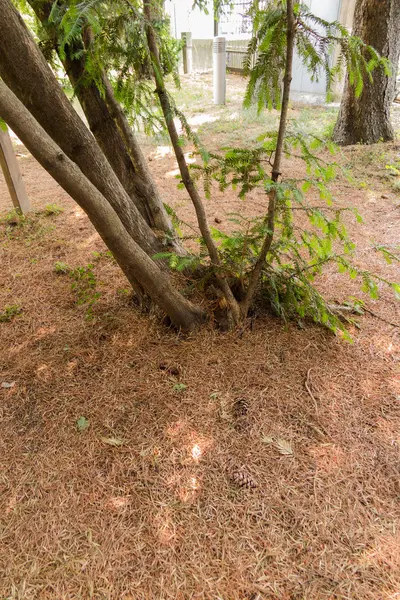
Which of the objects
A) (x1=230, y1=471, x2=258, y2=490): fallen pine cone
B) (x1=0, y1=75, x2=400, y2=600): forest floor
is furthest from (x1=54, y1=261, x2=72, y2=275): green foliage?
(x1=230, y1=471, x2=258, y2=490): fallen pine cone

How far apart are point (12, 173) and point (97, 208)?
3012mm

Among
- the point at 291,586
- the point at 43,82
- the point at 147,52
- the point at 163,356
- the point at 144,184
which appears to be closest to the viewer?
the point at 291,586

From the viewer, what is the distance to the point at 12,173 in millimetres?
4086

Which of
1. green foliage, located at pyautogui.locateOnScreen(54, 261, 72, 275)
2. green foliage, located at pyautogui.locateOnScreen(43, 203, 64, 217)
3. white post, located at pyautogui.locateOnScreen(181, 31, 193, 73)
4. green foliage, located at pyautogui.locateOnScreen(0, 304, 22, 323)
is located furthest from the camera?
white post, located at pyautogui.locateOnScreen(181, 31, 193, 73)

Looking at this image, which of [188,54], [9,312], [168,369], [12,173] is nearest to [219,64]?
[188,54]

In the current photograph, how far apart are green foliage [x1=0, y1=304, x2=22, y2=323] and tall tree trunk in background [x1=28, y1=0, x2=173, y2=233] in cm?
132

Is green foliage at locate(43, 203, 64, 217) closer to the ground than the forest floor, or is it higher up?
higher up

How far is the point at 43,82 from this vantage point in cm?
184

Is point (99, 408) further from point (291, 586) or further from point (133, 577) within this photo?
point (291, 586)

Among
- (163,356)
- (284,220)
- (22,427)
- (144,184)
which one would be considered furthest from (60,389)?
(284,220)

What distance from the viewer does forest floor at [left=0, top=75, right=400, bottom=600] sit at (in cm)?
137

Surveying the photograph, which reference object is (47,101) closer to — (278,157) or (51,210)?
(278,157)

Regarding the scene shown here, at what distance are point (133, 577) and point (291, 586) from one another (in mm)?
610

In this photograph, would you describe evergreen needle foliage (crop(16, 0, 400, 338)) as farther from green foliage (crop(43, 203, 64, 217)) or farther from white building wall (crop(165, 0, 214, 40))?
Result: white building wall (crop(165, 0, 214, 40))
